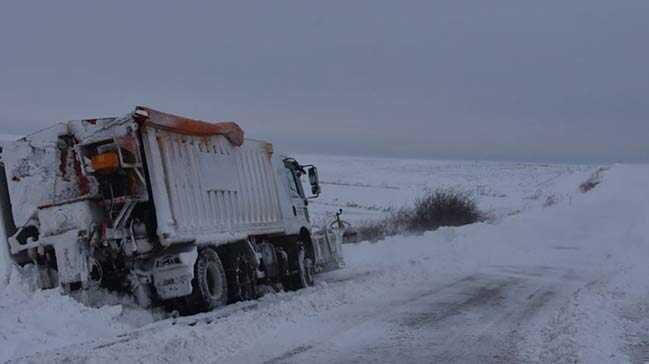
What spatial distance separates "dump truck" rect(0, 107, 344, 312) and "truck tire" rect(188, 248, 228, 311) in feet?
0.05

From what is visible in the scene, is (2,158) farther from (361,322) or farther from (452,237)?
(452,237)

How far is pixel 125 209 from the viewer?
1023cm

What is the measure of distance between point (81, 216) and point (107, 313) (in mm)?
1433

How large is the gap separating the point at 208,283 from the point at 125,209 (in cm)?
207

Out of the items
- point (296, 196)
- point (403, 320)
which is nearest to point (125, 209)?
→ point (403, 320)

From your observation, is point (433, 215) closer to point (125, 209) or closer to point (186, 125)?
A: point (186, 125)

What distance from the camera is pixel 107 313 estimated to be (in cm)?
958

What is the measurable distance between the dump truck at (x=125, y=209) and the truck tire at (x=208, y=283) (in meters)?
0.02

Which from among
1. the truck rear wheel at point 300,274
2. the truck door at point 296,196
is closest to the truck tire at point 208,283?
the truck rear wheel at point 300,274

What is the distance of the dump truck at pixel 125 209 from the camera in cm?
1013

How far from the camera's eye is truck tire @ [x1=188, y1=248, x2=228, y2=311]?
1107 centimetres

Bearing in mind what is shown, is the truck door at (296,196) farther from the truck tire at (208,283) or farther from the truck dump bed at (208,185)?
the truck tire at (208,283)

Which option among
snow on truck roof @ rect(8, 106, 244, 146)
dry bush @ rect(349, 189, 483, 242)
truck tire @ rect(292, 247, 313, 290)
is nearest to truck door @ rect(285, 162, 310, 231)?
truck tire @ rect(292, 247, 313, 290)

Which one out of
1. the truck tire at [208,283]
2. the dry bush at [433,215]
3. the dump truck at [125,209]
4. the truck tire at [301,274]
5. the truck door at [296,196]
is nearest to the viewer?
the dump truck at [125,209]
